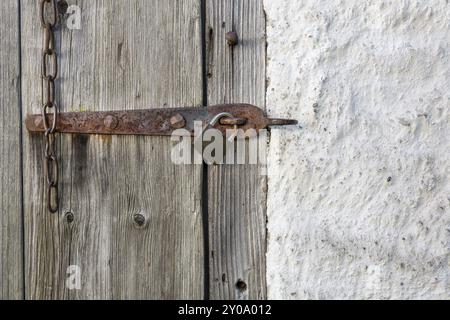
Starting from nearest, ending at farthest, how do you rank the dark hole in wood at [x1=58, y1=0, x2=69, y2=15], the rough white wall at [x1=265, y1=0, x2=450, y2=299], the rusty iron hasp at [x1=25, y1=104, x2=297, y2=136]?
the rough white wall at [x1=265, y1=0, x2=450, y2=299]
the rusty iron hasp at [x1=25, y1=104, x2=297, y2=136]
the dark hole in wood at [x1=58, y1=0, x2=69, y2=15]

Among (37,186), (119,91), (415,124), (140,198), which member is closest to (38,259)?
(37,186)

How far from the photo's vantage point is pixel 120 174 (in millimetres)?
1126

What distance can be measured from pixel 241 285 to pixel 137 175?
1.06ft

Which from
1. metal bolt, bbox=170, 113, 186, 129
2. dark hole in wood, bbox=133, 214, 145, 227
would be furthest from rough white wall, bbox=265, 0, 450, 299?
dark hole in wood, bbox=133, 214, 145, 227

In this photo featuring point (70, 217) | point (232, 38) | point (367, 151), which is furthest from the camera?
point (70, 217)

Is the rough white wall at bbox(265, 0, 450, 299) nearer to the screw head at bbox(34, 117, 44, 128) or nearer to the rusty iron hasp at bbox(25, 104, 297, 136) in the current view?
the rusty iron hasp at bbox(25, 104, 297, 136)

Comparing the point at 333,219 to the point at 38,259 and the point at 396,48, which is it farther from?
the point at 38,259

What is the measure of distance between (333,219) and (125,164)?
459mm

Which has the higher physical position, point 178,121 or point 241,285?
point 178,121

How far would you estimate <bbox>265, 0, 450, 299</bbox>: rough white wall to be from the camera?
36.6 inches

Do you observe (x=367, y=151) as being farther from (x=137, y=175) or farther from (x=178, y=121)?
(x=137, y=175)

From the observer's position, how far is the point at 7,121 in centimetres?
118

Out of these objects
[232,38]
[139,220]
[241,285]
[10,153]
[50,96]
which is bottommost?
[241,285]

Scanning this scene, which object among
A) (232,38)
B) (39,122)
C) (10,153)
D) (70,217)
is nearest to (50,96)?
(39,122)
